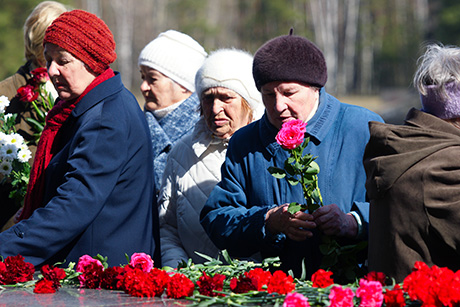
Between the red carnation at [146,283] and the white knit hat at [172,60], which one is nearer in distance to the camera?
the red carnation at [146,283]

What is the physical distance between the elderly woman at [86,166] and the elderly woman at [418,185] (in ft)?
3.61

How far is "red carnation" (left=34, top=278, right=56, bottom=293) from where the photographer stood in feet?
8.79

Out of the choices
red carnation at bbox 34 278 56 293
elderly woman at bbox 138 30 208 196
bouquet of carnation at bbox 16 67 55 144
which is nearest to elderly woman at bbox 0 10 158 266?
red carnation at bbox 34 278 56 293

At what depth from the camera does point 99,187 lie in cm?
296

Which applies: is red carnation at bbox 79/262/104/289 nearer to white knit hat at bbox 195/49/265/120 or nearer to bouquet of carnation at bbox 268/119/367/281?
bouquet of carnation at bbox 268/119/367/281

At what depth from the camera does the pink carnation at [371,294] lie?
217cm

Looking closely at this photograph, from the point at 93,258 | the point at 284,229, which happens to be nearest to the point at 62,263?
the point at 93,258

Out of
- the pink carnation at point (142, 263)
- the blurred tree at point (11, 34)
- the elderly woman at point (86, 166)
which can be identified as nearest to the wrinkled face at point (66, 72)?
the elderly woman at point (86, 166)

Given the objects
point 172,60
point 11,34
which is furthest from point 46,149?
point 11,34

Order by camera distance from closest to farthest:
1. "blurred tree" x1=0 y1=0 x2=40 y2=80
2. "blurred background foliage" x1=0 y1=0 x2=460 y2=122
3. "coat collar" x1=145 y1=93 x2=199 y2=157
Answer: "coat collar" x1=145 y1=93 x2=199 y2=157 < "blurred tree" x1=0 y1=0 x2=40 y2=80 < "blurred background foliage" x1=0 y1=0 x2=460 y2=122

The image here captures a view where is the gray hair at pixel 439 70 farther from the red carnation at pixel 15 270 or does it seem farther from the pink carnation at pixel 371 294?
Result: the red carnation at pixel 15 270

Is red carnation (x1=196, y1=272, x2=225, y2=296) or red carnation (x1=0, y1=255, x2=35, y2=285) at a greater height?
red carnation (x1=196, y1=272, x2=225, y2=296)

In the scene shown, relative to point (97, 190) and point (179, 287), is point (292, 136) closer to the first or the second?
point (179, 287)

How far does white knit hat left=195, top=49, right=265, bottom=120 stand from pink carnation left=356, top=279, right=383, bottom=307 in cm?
177
